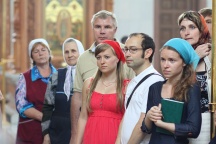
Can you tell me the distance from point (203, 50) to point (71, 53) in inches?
95.3

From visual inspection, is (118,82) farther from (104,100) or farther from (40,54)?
(40,54)

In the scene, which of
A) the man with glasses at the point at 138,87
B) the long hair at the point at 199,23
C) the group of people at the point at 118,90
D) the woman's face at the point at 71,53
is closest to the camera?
the group of people at the point at 118,90

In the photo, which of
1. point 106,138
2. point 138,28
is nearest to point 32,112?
point 106,138

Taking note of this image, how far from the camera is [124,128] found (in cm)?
633

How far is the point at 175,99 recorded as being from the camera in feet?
18.6

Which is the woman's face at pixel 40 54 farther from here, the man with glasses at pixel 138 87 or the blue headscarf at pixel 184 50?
the blue headscarf at pixel 184 50

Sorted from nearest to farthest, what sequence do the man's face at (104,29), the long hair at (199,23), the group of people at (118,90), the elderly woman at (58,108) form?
the group of people at (118,90) < the long hair at (199,23) < the man's face at (104,29) < the elderly woman at (58,108)

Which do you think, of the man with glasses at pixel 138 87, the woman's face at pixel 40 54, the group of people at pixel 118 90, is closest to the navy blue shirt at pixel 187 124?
the group of people at pixel 118 90

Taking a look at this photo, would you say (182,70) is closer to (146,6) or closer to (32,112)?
(32,112)

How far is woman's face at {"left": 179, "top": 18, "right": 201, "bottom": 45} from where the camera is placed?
20.9 ft

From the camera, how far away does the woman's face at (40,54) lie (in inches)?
357

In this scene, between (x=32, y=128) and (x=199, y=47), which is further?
(x=32, y=128)

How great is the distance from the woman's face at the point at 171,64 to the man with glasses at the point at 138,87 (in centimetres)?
42

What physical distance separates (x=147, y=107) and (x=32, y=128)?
121 inches
